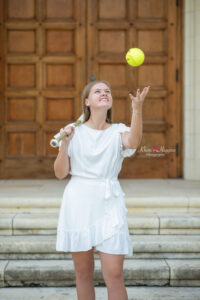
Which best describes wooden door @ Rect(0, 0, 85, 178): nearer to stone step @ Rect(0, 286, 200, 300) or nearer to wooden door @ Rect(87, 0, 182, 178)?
wooden door @ Rect(87, 0, 182, 178)

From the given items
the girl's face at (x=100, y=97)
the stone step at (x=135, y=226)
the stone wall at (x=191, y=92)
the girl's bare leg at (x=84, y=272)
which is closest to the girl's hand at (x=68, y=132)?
the girl's face at (x=100, y=97)

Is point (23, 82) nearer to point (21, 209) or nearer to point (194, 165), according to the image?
point (21, 209)

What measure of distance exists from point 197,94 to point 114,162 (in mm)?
3999

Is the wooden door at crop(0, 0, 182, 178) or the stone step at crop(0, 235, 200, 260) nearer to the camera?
the stone step at crop(0, 235, 200, 260)

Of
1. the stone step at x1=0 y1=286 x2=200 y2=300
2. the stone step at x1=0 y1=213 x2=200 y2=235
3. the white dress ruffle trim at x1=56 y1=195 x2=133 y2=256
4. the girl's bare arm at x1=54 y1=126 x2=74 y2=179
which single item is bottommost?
the stone step at x1=0 y1=286 x2=200 y2=300

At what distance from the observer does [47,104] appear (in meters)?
6.30

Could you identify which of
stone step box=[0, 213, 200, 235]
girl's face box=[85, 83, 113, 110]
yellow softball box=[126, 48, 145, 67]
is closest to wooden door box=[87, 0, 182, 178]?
stone step box=[0, 213, 200, 235]

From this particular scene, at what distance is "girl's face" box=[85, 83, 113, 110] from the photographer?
2422 mm

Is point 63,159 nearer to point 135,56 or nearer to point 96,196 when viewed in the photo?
point 96,196

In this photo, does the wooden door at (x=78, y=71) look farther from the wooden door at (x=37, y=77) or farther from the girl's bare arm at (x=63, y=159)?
the girl's bare arm at (x=63, y=159)

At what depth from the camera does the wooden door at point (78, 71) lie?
620cm

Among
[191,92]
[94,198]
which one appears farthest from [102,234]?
[191,92]

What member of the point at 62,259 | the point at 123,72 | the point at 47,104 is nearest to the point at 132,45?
the point at 123,72

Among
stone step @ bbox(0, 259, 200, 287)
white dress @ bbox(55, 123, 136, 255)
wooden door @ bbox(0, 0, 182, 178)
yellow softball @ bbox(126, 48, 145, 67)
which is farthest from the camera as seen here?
wooden door @ bbox(0, 0, 182, 178)
